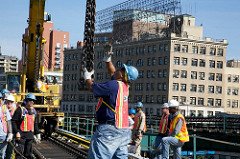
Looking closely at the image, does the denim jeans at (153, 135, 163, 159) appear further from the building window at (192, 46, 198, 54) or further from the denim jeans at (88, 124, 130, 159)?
the building window at (192, 46, 198, 54)

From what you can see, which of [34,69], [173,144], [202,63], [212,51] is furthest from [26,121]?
[212,51]

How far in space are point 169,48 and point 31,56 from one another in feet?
216

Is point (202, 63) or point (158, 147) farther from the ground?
point (202, 63)

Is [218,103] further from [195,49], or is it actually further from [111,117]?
[111,117]

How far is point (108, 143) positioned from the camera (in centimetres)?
670

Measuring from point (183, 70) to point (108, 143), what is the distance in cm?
8519

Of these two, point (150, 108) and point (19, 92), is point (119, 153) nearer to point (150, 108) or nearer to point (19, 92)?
point (19, 92)

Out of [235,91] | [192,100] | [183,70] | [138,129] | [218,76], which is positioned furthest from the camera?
[235,91]

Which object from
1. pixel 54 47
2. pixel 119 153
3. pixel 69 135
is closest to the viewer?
pixel 119 153

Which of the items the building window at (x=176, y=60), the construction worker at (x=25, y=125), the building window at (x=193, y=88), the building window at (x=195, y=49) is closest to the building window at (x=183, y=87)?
the building window at (x=193, y=88)

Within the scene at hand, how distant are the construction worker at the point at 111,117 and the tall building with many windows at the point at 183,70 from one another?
81647 mm

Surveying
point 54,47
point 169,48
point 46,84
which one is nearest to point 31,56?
point 46,84

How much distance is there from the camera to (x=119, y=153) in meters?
6.91

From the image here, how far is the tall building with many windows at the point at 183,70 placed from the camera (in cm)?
9031
